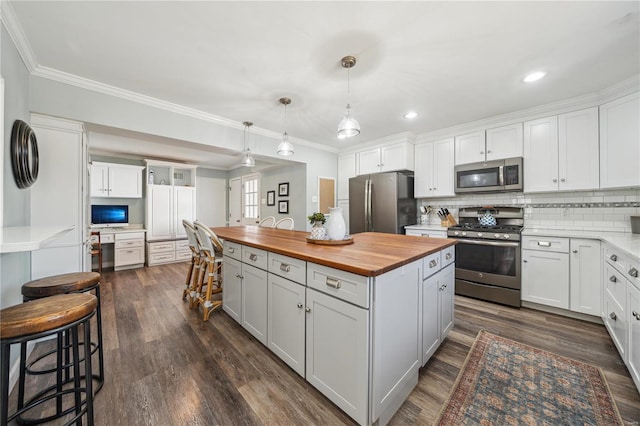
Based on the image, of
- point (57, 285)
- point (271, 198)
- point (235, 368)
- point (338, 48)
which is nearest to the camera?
point (57, 285)

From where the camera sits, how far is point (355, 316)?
1.25m

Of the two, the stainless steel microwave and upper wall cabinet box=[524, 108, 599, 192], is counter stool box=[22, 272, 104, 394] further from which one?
upper wall cabinet box=[524, 108, 599, 192]

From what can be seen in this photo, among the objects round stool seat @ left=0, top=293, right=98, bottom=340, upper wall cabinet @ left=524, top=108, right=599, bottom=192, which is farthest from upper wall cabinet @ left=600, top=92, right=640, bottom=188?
round stool seat @ left=0, top=293, right=98, bottom=340

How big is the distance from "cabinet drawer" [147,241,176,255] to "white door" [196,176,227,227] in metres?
1.53

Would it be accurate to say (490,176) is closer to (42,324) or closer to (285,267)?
(285,267)

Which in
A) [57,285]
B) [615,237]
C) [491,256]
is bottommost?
[491,256]

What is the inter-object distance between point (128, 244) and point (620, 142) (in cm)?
723

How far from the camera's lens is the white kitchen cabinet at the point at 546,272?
8.56 feet

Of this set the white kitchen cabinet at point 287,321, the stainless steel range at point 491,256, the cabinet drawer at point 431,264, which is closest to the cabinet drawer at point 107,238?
the white kitchen cabinet at point 287,321

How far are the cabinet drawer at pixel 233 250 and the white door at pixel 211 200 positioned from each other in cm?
473

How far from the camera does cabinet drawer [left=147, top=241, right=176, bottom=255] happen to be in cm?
497

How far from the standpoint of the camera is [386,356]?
131 cm

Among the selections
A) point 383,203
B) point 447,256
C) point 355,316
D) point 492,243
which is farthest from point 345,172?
point 355,316

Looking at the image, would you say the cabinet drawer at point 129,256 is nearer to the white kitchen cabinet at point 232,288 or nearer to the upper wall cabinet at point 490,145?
the white kitchen cabinet at point 232,288
